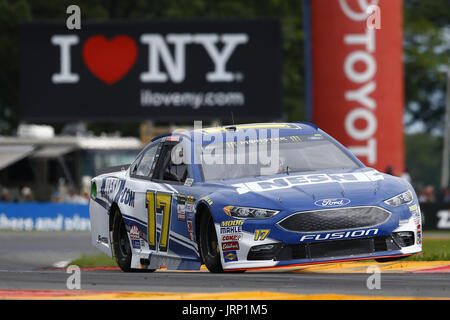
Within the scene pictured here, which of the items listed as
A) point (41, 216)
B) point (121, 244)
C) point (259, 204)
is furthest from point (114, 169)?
point (41, 216)

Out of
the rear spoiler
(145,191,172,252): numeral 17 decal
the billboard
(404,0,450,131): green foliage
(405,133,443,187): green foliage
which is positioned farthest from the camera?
(405,133,443,187): green foliage

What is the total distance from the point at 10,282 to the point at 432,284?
141 inches

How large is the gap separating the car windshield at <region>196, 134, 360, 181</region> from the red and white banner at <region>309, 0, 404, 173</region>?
933 inches

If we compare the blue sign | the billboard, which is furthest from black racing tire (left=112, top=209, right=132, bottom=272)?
the billboard

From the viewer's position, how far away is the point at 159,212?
12094mm

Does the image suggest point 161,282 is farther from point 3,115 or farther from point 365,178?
point 3,115

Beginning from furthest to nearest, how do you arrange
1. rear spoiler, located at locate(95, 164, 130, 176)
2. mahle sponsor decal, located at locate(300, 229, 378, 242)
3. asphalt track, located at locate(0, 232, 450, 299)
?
rear spoiler, located at locate(95, 164, 130, 176)
mahle sponsor decal, located at locate(300, 229, 378, 242)
asphalt track, located at locate(0, 232, 450, 299)

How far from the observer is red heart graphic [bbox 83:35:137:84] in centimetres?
3859

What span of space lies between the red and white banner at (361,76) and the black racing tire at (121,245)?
2268 centimetres

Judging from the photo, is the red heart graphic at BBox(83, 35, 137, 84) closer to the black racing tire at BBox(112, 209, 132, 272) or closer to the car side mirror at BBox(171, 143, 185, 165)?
the black racing tire at BBox(112, 209, 132, 272)

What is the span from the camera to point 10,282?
1045 centimetres

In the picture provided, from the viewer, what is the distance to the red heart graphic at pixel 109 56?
38594mm

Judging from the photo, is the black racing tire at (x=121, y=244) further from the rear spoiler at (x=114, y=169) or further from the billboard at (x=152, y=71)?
the billboard at (x=152, y=71)
